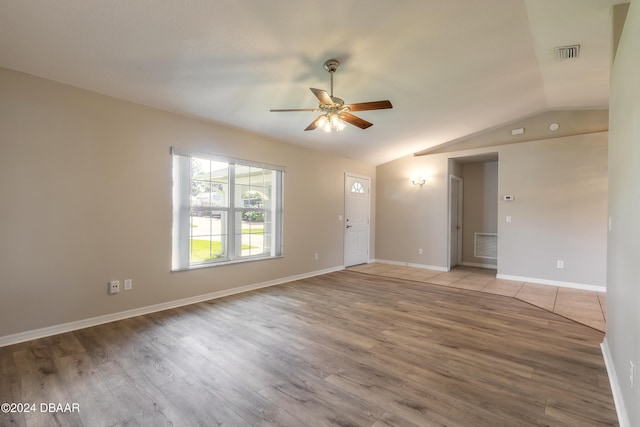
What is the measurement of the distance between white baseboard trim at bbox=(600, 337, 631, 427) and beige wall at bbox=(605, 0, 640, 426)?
0.5 inches

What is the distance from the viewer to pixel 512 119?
5328 mm

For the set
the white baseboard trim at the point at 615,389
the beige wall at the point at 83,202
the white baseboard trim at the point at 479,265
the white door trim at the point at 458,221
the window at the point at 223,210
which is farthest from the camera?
the white baseboard trim at the point at 479,265

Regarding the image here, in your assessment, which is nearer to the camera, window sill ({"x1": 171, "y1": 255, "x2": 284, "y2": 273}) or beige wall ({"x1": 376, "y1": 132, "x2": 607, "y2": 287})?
window sill ({"x1": 171, "y1": 255, "x2": 284, "y2": 273})

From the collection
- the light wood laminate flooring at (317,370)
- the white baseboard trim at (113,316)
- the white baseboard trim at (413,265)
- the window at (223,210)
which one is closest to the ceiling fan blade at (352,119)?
the window at (223,210)

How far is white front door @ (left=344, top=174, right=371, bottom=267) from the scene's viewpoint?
6391mm

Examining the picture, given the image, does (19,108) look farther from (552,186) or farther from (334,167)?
(552,186)

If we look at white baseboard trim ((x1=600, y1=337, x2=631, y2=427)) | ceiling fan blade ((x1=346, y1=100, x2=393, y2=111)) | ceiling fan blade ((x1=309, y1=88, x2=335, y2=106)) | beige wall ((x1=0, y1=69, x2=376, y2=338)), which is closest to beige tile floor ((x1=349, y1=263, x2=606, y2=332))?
white baseboard trim ((x1=600, y1=337, x2=631, y2=427))

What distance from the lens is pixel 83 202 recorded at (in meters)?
2.98

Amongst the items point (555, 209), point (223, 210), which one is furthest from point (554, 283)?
point (223, 210)

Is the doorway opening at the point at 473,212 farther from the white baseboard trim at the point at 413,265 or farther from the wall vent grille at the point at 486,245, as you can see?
the white baseboard trim at the point at 413,265

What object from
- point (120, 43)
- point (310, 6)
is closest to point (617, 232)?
point (310, 6)

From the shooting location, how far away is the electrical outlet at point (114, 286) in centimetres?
316

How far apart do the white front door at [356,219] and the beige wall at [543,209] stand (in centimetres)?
119

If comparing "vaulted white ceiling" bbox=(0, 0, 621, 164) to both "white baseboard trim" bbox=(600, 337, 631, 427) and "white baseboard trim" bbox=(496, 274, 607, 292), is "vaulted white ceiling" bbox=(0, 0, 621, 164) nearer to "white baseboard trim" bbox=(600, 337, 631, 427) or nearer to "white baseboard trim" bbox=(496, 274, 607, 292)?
"white baseboard trim" bbox=(600, 337, 631, 427)
